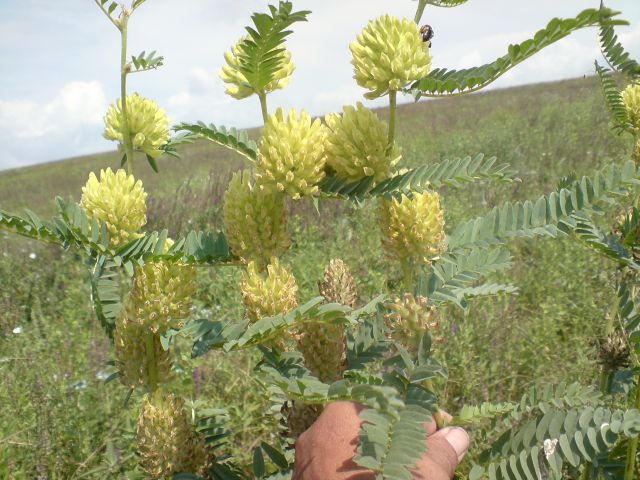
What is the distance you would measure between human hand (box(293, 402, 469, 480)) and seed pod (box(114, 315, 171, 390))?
17.0 inches

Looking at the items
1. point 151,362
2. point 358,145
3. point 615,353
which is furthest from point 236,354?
point 358,145

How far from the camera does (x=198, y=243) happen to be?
1.16 metres

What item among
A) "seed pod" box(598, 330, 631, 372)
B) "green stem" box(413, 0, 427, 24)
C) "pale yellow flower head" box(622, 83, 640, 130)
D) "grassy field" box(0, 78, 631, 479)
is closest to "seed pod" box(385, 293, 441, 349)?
"green stem" box(413, 0, 427, 24)

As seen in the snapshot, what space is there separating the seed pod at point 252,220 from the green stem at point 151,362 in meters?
0.33

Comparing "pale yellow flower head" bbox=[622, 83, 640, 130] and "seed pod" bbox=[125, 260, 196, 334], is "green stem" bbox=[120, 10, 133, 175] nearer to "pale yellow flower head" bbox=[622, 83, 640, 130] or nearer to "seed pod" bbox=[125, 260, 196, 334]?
"seed pod" bbox=[125, 260, 196, 334]

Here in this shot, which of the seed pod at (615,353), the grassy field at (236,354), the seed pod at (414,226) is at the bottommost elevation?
the grassy field at (236,354)

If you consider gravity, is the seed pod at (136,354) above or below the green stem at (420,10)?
below

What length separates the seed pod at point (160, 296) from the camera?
1.11m

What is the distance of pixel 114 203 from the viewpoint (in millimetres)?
1102

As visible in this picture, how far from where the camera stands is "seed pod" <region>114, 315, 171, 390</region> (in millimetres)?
1204

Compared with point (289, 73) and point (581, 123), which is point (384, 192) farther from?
point (581, 123)

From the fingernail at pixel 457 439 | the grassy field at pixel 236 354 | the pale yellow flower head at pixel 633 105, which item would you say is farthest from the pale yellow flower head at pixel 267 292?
the pale yellow flower head at pixel 633 105

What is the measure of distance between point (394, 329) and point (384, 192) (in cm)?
28

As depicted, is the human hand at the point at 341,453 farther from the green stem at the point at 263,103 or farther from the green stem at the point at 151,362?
the green stem at the point at 263,103
